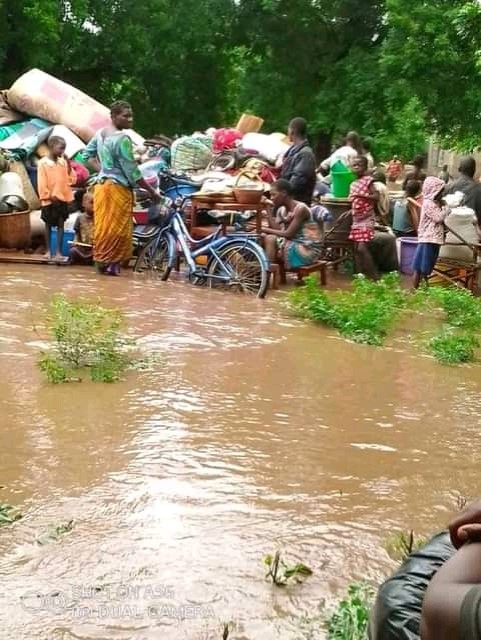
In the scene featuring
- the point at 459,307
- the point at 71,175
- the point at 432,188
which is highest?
the point at 432,188

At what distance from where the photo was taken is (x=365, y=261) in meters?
9.76

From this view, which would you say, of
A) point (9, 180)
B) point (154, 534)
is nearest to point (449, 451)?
point (154, 534)

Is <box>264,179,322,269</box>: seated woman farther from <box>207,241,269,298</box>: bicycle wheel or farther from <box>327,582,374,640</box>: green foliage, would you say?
<box>327,582,374,640</box>: green foliage

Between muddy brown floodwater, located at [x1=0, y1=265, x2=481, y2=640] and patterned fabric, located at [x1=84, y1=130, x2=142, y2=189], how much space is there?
313cm

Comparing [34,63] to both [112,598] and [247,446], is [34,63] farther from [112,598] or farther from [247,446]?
[112,598]

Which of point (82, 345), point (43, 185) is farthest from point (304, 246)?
point (82, 345)

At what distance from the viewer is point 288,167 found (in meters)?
9.69

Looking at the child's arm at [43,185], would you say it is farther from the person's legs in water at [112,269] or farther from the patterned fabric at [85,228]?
the person's legs in water at [112,269]

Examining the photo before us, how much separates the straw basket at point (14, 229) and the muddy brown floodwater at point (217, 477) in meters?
4.77

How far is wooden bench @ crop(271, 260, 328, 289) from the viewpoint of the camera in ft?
30.0

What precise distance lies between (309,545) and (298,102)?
61.2 ft

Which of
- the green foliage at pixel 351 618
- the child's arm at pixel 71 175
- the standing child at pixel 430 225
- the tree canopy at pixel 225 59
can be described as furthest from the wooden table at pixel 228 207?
the tree canopy at pixel 225 59

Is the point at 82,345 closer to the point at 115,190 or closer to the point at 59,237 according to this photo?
the point at 115,190

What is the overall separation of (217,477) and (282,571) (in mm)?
909
